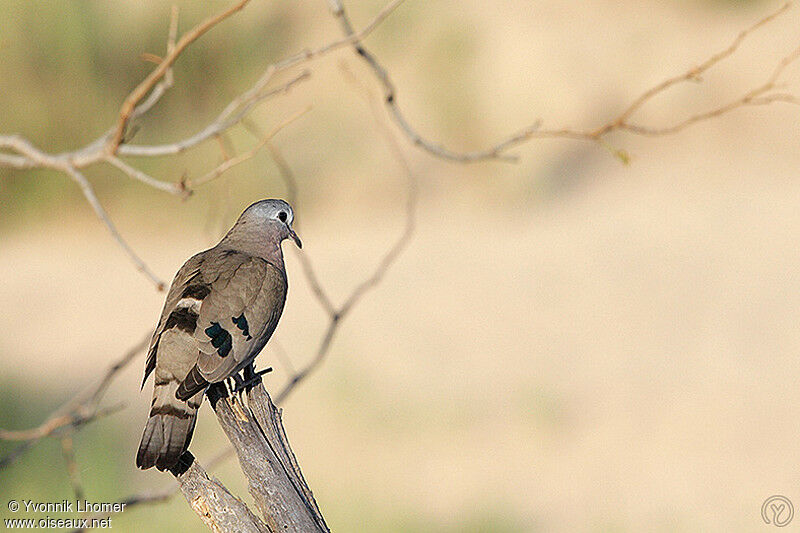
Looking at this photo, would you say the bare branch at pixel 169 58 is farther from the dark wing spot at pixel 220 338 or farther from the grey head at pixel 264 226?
the dark wing spot at pixel 220 338

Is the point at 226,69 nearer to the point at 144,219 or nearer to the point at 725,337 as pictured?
the point at 144,219

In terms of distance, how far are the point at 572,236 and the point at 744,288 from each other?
3.57ft

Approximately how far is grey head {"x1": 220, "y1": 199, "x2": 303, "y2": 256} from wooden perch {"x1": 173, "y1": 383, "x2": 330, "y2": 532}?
230 millimetres

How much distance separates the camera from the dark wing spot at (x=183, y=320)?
1.28m

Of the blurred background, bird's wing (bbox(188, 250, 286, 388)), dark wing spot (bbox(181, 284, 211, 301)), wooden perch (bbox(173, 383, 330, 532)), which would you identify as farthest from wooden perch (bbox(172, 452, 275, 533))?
the blurred background

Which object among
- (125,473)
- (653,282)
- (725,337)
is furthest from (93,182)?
(725,337)

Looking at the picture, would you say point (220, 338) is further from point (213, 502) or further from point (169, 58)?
point (169, 58)

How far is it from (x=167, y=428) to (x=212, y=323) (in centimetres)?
17

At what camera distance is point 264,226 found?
1451mm

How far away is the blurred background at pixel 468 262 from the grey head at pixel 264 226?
0.47 metres

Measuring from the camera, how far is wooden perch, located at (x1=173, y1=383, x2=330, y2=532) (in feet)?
3.90

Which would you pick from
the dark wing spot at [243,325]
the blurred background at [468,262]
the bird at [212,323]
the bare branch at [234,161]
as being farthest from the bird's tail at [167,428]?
the blurred background at [468,262]

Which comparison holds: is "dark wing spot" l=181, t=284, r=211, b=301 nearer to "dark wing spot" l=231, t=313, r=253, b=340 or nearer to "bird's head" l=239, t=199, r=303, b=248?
"dark wing spot" l=231, t=313, r=253, b=340

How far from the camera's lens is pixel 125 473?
2.84 metres
